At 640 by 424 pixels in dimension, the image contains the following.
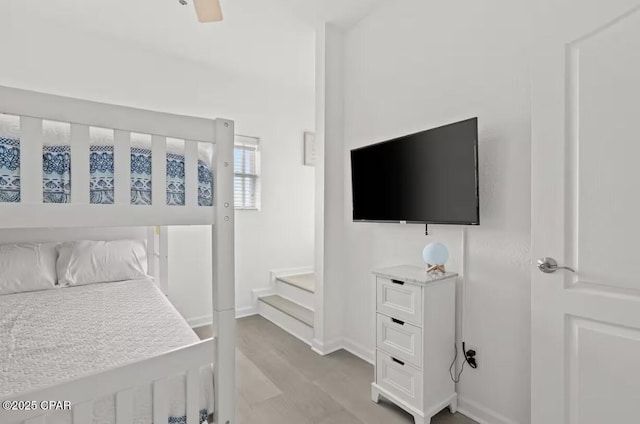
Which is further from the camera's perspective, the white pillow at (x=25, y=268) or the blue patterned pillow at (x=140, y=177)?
the white pillow at (x=25, y=268)

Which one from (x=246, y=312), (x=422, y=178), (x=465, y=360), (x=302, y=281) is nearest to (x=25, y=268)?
(x=246, y=312)

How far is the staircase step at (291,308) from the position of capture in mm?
2873

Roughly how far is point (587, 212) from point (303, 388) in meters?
1.85

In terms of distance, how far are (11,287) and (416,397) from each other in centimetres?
286

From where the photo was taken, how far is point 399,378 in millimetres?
1762

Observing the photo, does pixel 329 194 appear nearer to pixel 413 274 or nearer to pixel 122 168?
pixel 413 274

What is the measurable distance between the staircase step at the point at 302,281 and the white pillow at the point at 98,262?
4.69 feet

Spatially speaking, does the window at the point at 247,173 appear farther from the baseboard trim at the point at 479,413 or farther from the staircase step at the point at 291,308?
the baseboard trim at the point at 479,413

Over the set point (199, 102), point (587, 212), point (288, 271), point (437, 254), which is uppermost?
point (199, 102)

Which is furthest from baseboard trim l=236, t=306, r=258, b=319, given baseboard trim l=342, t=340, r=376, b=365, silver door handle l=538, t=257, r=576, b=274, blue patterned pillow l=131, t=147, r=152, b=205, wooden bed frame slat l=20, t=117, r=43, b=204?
silver door handle l=538, t=257, r=576, b=274

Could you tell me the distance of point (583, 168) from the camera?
121cm

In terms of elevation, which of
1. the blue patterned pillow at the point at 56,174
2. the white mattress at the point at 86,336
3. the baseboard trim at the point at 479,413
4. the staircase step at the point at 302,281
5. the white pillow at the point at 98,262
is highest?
the blue patterned pillow at the point at 56,174

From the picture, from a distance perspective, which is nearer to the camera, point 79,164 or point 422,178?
point 79,164

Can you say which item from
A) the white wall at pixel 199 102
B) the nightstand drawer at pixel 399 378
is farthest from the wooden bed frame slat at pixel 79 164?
the white wall at pixel 199 102
